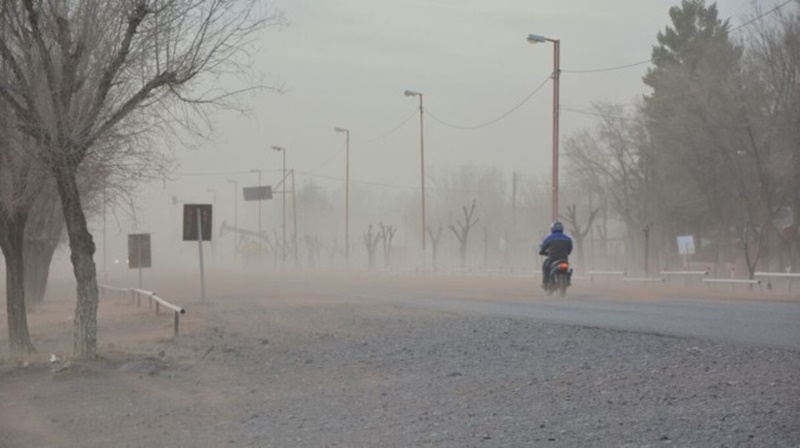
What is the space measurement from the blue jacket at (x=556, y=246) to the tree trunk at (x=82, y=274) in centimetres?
1299

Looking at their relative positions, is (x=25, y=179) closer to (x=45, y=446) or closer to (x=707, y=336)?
(x=45, y=446)

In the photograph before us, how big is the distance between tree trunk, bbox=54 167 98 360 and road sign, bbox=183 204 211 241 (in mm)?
16211

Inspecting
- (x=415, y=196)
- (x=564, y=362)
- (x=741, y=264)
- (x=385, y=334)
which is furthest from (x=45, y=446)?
(x=415, y=196)

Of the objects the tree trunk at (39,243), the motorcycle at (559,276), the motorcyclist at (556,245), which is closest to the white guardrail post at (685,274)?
the motorcycle at (559,276)

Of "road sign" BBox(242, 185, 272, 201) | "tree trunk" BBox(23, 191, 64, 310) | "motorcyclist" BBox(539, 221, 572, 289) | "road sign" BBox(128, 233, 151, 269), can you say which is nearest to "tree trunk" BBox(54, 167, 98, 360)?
"tree trunk" BBox(23, 191, 64, 310)

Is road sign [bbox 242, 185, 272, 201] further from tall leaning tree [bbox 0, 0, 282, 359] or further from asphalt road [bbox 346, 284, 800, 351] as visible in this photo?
tall leaning tree [bbox 0, 0, 282, 359]

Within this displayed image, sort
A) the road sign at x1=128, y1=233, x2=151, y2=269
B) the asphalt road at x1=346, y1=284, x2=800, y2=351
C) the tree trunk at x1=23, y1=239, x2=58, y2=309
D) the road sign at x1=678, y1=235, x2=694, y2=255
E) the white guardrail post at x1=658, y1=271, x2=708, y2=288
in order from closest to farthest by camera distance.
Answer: the asphalt road at x1=346, y1=284, x2=800, y2=351, the tree trunk at x1=23, y1=239, x2=58, y2=309, the road sign at x1=128, y1=233, x2=151, y2=269, the white guardrail post at x1=658, y1=271, x2=708, y2=288, the road sign at x1=678, y1=235, x2=694, y2=255

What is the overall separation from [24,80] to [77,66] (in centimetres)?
80

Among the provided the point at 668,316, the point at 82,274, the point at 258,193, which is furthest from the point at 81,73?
the point at 258,193

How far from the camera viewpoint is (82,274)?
14312 mm

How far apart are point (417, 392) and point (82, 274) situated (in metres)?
6.73

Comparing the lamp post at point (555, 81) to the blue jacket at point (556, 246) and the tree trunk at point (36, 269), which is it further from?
the tree trunk at point (36, 269)

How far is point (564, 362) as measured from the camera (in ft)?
38.7

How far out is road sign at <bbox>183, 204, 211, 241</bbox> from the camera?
3080 centimetres
